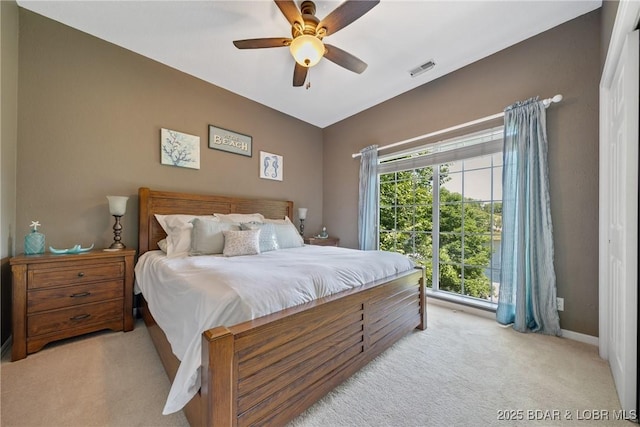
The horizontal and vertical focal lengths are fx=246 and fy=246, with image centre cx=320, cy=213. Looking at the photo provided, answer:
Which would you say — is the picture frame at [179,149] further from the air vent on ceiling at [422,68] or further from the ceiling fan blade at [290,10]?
the air vent on ceiling at [422,68]

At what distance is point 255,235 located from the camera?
2523 millimetres

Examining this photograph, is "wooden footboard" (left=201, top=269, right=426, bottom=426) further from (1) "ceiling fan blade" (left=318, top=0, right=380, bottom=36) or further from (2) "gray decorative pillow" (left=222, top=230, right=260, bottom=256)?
(1) "ceiling fan blade" (left=318, top=0, right=380, bottom=36)

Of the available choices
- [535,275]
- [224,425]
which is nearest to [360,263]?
[224,425]

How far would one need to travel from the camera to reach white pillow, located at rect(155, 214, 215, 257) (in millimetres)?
2437

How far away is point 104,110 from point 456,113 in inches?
156

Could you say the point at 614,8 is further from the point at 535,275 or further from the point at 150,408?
the point at 150,408

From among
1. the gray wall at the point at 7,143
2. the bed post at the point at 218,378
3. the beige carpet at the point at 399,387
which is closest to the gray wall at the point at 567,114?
the beige carpet at the point at 399,387

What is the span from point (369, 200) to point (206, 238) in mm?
2426

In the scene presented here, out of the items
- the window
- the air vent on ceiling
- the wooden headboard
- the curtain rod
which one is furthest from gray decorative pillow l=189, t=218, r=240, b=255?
the air vent on ceiling

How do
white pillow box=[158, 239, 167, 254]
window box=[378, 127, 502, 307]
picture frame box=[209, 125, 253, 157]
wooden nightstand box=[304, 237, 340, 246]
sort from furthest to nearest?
wooden nightstand box=[304, 237, 340, 246] < picture frame box=[209, 125, 253, 157] < window box=[378, 127, 502, 307] < white pillow box=[158, 239, 167, 254]

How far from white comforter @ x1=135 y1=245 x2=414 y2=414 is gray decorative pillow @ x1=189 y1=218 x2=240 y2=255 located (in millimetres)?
417

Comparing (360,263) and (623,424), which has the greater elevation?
(360,263)

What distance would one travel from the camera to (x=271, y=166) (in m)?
4.00

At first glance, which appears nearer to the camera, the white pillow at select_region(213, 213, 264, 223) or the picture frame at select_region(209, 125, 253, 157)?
the white pillow at select_region(213, 213, 264, 223)
